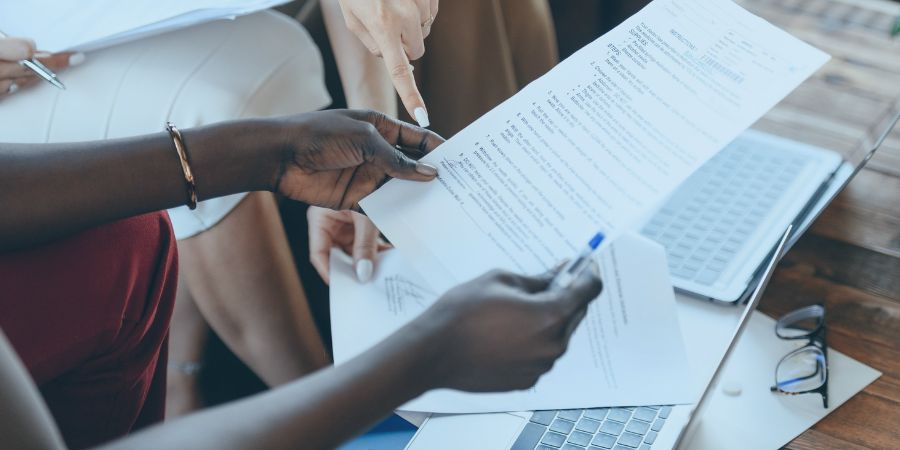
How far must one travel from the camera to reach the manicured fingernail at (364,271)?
893 mm

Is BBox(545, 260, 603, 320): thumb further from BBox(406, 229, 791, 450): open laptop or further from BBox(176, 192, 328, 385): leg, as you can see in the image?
BBox(176, 192, 328, 385): leg

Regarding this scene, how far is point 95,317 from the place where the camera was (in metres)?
0.78

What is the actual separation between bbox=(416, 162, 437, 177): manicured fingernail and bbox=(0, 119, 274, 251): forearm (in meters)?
0.16

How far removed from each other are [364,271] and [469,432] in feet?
0.71

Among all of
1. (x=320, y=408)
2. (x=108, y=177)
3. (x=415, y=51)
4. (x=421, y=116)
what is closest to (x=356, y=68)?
(x=415, y=51)

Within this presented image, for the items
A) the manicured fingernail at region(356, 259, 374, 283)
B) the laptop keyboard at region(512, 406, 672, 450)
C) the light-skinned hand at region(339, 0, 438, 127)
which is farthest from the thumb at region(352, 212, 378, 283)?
the laptop keyboard at region(512, 406, 672, 450)

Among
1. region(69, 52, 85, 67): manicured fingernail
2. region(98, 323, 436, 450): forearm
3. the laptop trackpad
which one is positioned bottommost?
the laptop trackpad

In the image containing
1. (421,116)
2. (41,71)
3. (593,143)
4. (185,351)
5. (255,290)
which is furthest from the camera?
(185,351)

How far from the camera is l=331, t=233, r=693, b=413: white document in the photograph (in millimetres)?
769

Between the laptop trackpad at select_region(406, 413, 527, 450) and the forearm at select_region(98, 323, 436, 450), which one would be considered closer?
the forearm at select_region(98, 323, 436, 450)

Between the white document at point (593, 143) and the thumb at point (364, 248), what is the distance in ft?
0.49

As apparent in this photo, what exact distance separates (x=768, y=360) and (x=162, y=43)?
78cm

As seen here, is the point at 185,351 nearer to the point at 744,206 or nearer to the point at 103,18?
the point at 103,18

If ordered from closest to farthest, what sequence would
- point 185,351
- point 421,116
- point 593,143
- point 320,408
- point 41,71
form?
point 320,408, point 593,143, point 421,116, point 41,71, point 185,351
